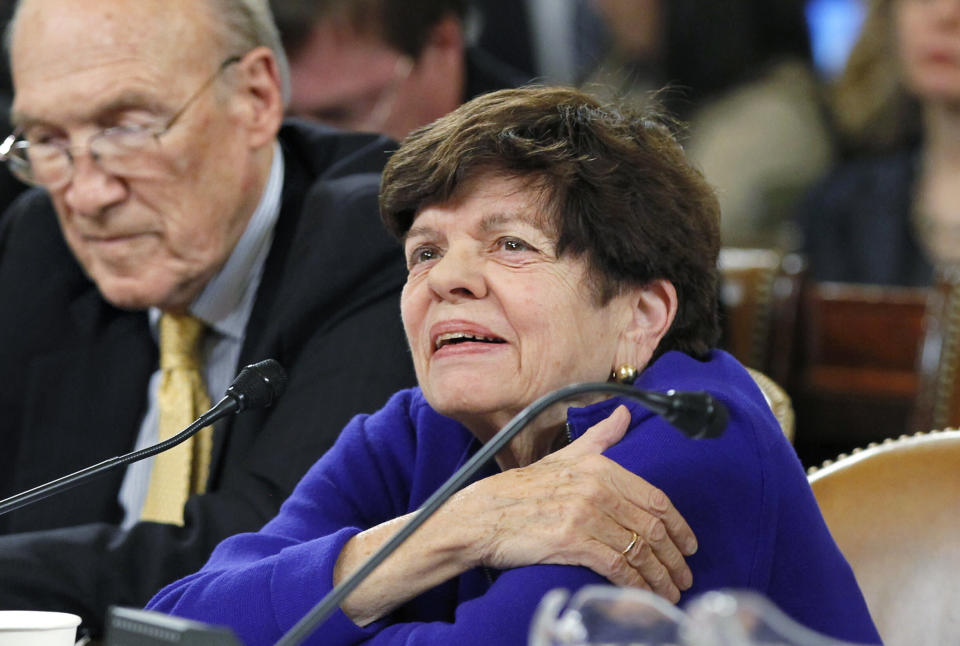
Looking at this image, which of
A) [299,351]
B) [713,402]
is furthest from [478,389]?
[299,351]

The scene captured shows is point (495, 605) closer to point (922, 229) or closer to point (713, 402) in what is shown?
point (713, 402)

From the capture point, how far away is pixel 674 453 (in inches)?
56.2

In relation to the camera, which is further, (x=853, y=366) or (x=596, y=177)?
(x=853, y=366)

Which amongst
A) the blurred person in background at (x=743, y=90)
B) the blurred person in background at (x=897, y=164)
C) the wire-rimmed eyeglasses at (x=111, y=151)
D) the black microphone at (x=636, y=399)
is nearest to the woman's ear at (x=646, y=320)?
the black microphone at (x=636, y=399)

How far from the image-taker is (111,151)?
2.29 metres

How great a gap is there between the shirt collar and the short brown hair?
2.85 feet

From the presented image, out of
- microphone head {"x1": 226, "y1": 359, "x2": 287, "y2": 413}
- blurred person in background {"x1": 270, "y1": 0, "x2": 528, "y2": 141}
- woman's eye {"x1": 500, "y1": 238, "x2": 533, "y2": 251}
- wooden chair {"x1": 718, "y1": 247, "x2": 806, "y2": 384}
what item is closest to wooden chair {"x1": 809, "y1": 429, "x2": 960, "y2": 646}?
woman's eye {"x1": 500, "y1": 238, "x2": 533, "y2": 251}

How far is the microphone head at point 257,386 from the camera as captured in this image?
1.58 metres

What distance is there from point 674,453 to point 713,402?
23 cm

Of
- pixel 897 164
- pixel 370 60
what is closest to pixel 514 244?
pixel 370 60

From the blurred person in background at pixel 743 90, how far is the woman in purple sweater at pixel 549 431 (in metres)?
2.94

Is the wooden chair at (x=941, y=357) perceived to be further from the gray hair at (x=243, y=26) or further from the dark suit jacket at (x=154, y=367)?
the gray hair at (x=243, y=26)

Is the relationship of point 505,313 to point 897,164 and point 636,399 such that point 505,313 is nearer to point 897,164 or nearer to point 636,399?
point 636,399

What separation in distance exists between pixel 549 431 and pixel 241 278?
100cm
